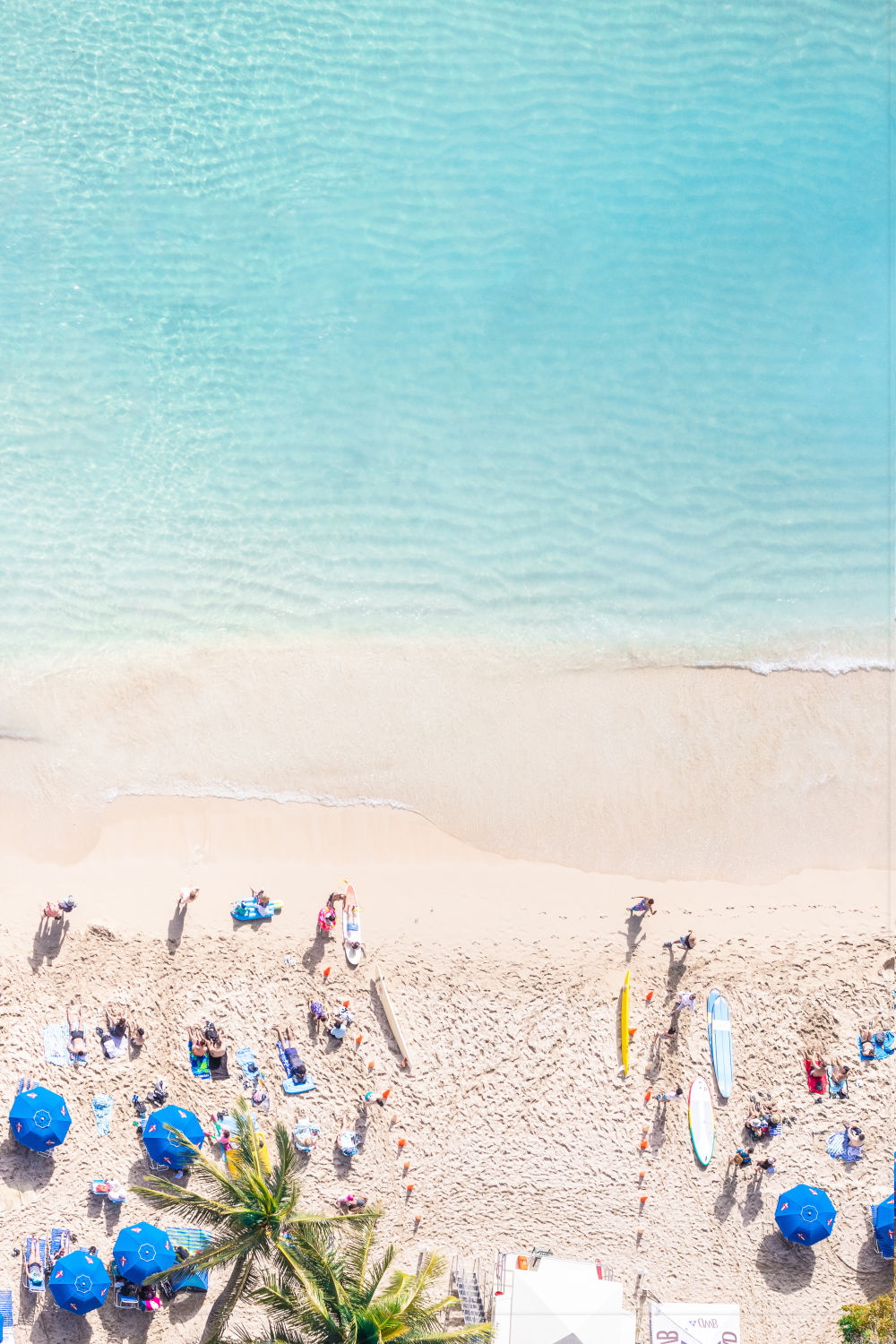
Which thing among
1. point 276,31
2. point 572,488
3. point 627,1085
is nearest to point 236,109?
point 276,31

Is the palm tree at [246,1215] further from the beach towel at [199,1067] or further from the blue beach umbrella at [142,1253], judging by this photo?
the beach towel at [199,1067]

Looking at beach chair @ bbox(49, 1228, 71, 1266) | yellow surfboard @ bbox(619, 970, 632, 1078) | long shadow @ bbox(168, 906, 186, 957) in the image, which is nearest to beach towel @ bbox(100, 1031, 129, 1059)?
long shadow @ bbox(168, 906, 186, 957)

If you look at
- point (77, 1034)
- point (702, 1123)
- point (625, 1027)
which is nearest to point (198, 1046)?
point (77, 1034)

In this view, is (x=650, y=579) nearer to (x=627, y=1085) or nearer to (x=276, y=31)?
(x=627, y=1085)

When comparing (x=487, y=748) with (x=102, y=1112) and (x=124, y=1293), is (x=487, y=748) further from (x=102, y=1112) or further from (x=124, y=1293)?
(x=124, y=1293)

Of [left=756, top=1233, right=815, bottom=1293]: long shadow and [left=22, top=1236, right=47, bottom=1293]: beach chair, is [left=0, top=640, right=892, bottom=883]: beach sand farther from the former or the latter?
[left=22, top=1236, right=47, bottom=1293]: beach chair

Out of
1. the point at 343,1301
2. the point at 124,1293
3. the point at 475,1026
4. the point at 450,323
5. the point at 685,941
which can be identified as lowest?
the point at 124,1293

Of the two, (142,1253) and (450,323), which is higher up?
(450,323)

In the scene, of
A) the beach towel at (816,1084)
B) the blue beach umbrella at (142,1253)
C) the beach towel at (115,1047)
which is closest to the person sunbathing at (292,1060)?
the beach towel at (115,1047)
